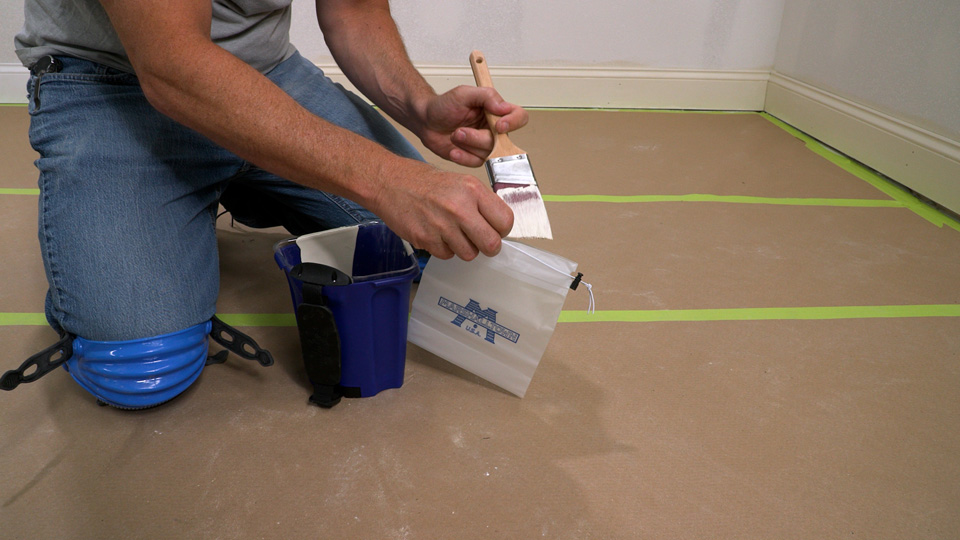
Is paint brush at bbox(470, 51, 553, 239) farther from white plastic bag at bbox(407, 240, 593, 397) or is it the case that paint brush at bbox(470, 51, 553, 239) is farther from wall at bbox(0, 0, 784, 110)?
wall at bbox(0, 0, 784, 110)

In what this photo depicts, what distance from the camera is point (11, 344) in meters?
1.42

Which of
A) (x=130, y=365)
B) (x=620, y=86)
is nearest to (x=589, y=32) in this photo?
(x=620, y=86)

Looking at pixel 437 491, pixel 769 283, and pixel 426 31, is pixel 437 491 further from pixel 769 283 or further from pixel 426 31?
pixel 426 31

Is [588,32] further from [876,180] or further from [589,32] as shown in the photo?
[876,180]

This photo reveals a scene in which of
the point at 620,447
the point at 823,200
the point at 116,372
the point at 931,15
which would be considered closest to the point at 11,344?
the point at 116,372

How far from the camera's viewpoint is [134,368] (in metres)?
1.18

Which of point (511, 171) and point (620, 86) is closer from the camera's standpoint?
point (511, 171)

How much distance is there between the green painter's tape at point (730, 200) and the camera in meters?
2.35

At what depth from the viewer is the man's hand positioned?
1.24m

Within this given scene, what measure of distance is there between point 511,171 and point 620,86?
2.60 metres

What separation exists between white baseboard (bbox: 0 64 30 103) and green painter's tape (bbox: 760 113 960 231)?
3.84m

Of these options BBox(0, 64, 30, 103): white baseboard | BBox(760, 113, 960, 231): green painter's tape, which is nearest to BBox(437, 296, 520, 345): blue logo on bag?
BBox(760, 113, 960, 231): green painter's tape

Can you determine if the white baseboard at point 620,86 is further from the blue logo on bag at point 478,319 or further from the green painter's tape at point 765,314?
the blue logo on bag at point 478,319

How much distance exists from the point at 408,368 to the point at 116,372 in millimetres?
568
